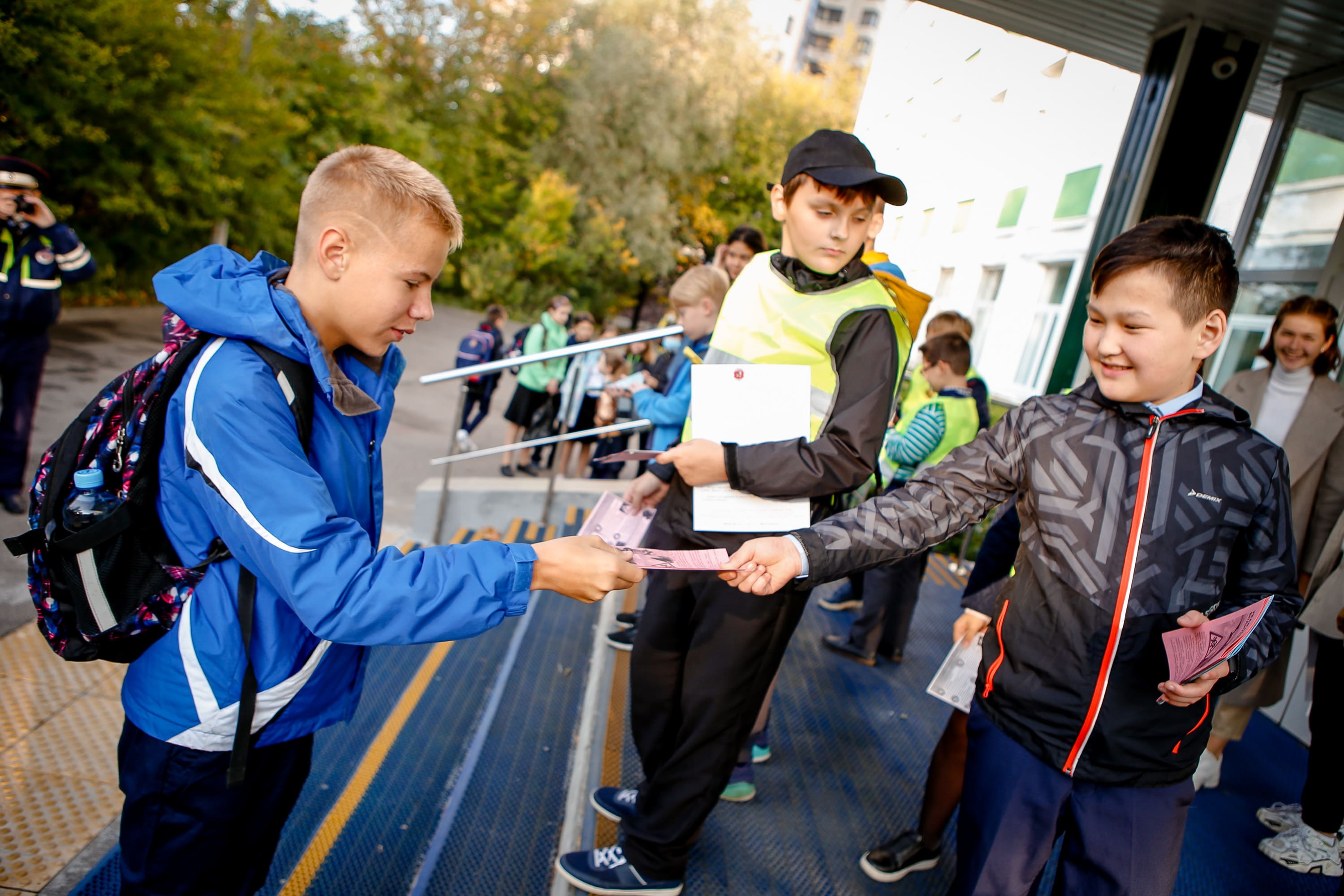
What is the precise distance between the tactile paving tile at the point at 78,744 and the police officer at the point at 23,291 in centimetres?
245

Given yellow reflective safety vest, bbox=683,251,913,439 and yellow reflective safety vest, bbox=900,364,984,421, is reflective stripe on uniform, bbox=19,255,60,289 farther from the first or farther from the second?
yellow reflective safety vest, bbox=900,364,984,421

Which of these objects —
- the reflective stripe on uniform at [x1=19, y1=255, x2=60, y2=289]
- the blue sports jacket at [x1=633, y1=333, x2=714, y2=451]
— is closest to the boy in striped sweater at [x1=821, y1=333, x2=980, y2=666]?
the blue sports jacket at [x1=633, y1=333, x2=714, y2=451]

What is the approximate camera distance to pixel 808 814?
2.54 metres

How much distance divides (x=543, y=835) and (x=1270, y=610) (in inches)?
80.3

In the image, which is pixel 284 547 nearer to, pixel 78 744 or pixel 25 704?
pixel 78 744

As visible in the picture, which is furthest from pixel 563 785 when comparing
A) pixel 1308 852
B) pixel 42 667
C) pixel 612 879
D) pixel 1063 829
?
pixel 1308 852

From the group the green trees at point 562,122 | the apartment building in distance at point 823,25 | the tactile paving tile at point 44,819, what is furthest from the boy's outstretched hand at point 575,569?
the apartment building in distance at point 823,25

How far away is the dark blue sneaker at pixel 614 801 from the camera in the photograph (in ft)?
7.57

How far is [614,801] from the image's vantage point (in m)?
2.35

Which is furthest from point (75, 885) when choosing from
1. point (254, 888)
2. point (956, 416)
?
point (956, 416)

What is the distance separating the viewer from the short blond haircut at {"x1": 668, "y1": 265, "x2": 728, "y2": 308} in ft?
11.7

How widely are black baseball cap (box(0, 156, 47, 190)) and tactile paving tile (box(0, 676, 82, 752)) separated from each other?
9.24 feet

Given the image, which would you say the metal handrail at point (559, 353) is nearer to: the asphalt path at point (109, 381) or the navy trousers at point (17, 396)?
the asphalt path at point (109, 381)

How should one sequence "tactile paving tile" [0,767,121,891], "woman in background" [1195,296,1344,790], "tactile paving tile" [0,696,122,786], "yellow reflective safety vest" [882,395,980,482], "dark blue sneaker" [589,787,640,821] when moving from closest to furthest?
"tactile paving tile" [0,767,121,891], "dark blue sneaker" [589,787,640,821], "tactile paving tile" [0,696,122,786], "woman in background" [1195,296,1344,790], "yellow reflective safety vest" [882,395,980,482]
